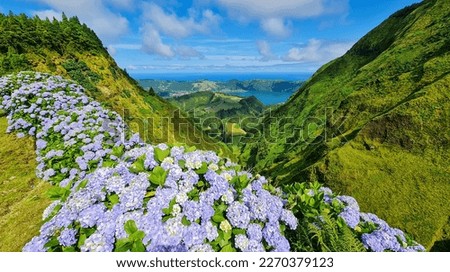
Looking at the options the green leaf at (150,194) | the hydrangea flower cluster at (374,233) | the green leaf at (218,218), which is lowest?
the hydrangea flower cluster at (374,233)

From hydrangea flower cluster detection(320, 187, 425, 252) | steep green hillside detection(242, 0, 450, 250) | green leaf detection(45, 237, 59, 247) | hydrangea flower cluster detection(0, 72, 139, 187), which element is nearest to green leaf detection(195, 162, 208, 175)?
green leaf detection(45, 237, 59, 247)

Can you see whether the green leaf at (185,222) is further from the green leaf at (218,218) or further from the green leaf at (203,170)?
the green leaf at (203,170)

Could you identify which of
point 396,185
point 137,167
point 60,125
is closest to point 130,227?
point 137,167

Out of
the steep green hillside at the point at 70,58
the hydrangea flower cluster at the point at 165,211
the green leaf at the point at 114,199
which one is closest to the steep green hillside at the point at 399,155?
the hydrangea flower cluster at the point at 165,211

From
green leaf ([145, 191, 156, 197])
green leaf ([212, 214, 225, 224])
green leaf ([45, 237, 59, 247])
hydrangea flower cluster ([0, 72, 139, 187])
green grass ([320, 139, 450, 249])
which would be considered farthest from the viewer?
green grass ([320, 139, 450, 249])

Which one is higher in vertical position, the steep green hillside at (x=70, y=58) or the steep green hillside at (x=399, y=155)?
the steep green hillside at (x=70, y=58)

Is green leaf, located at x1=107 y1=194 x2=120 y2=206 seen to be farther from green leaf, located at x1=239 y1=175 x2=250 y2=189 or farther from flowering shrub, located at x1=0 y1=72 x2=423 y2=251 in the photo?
green leaf, located at x1=239 y1=175 x2=250 y2=189

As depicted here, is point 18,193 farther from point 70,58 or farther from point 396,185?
point 396,185
